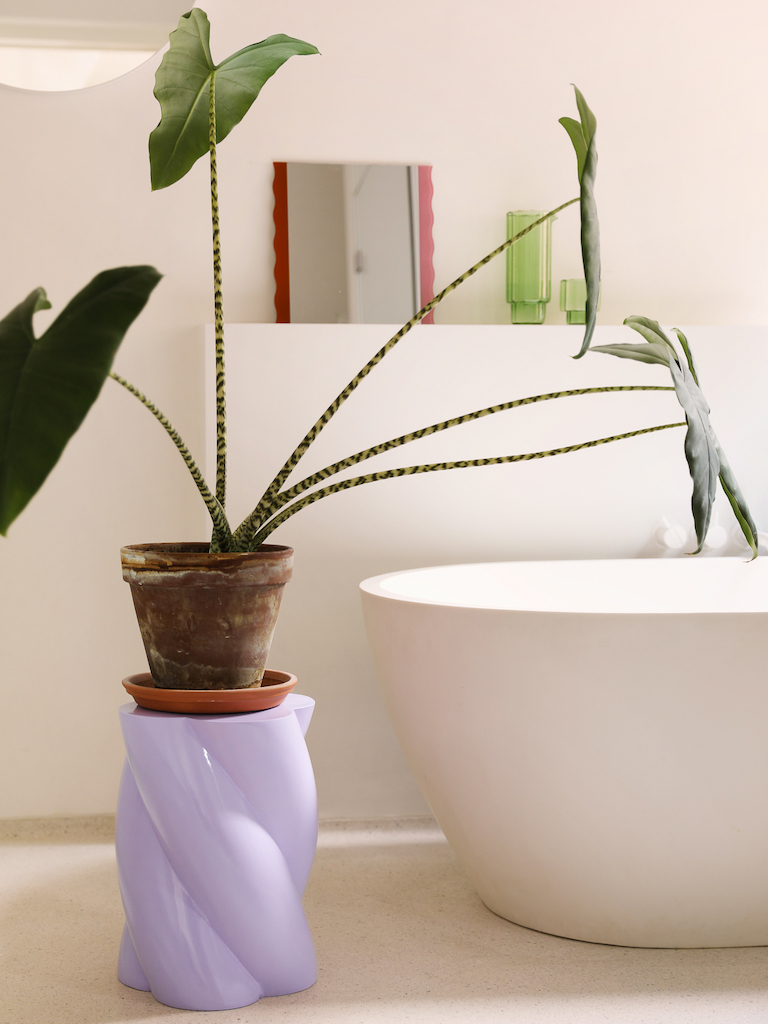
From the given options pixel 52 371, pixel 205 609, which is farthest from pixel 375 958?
pixel 52 371

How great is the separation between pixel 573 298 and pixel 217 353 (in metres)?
1.18

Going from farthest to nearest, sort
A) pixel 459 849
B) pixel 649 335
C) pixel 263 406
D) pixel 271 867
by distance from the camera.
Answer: pixel 263 406 → pixel 459 849 → pixel 649 335 → pixel 271 867

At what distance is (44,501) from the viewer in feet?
6.98

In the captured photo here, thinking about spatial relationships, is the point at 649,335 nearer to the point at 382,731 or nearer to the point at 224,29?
the point at 382,731

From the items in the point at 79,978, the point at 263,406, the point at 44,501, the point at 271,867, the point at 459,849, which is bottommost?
the point at 79,978

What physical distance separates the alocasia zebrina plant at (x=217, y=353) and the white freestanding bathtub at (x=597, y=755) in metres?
0.23

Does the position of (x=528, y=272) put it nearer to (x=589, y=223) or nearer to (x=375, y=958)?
(x=589, y=223)

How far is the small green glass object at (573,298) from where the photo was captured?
2227mm

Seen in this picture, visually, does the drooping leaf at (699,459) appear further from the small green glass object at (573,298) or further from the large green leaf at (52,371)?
the small green glass object at (573,298)

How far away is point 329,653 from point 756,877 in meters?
1.02

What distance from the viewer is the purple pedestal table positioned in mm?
1292

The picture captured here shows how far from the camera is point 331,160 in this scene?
7.33 feet

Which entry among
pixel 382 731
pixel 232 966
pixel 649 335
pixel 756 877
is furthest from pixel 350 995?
pixel 649 335

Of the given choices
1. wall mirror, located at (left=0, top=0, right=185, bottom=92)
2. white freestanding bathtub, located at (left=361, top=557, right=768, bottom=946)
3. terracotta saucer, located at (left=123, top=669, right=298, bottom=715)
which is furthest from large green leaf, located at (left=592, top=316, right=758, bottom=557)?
wall mirror, located at (left=0, top=0, right=185, bottom=92)
